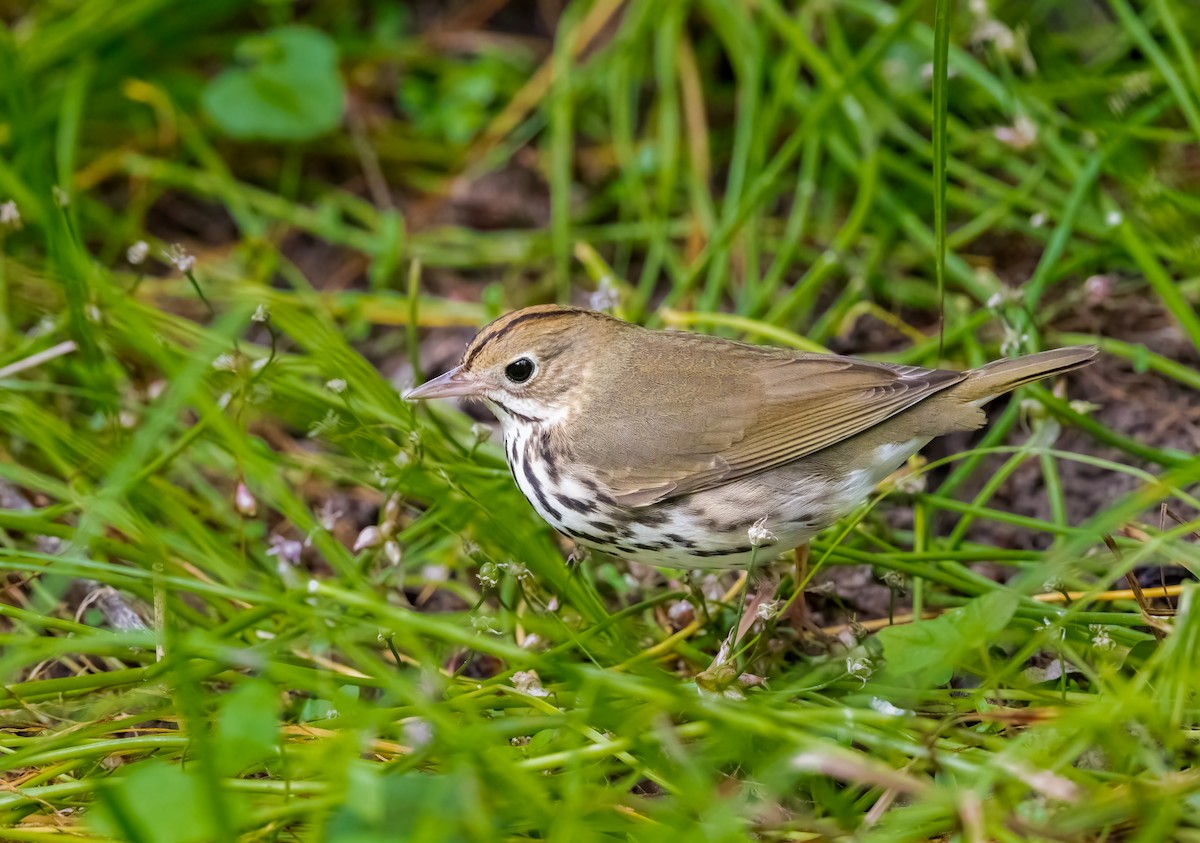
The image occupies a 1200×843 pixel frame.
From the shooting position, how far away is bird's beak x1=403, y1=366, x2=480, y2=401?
2688 mm

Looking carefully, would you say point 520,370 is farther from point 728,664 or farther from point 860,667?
point 860,667

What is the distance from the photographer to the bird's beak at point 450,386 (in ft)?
8.82

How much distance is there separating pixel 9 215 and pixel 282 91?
4.47ft

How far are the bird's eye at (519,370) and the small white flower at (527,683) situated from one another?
66 cm

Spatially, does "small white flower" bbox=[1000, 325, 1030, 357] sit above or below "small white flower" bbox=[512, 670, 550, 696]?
above

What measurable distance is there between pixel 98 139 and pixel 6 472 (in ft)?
6.79

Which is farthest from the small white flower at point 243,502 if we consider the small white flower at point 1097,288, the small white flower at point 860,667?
the small white flower at point 1097,288

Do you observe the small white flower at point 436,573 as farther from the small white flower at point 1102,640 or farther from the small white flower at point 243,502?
the small white flower at point 1102,640

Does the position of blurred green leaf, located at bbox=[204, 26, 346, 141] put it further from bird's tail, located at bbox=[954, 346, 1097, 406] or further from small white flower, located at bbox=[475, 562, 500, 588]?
bird's tail, located at bbox=[954, 346, 1097, 406]

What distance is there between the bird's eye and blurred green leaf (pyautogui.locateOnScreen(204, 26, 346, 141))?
1.92m

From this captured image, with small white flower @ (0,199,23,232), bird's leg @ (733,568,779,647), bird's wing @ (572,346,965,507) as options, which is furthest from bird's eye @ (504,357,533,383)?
small white flower @ (0,199,23,232)

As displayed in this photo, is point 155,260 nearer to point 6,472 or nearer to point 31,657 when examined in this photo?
point 6,472

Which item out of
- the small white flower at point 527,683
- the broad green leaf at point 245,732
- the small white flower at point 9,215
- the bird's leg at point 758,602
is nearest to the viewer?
the broad green leaf at point 245,732

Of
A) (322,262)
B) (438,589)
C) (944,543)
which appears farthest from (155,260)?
(944,543)
